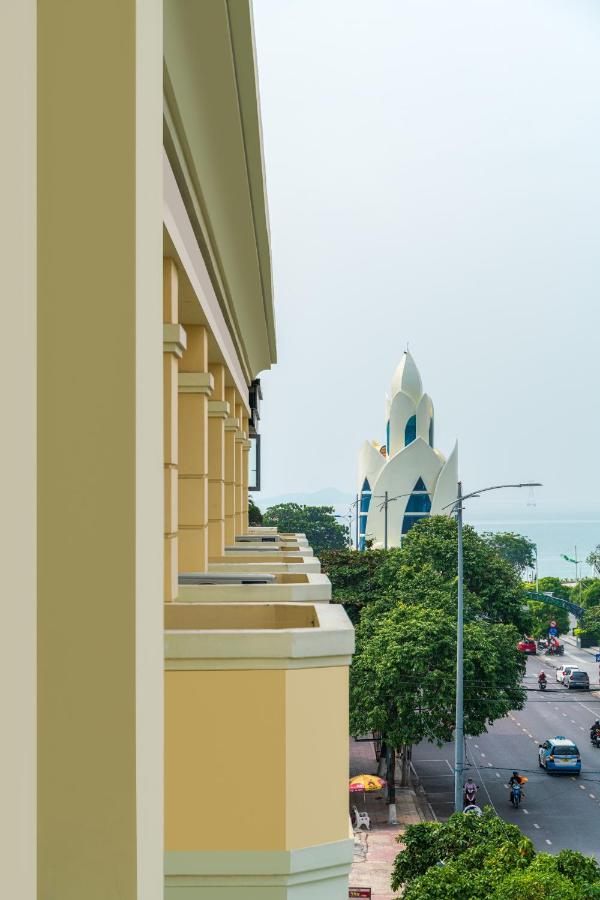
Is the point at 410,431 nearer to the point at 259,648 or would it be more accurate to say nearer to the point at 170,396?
the point at 170,396

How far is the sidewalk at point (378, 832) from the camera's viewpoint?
76.5 feet

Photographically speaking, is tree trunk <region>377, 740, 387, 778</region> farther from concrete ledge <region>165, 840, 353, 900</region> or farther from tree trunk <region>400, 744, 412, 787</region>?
concrete ledge <region>165, 840, 353, 900</region>

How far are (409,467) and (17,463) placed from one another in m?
77.6

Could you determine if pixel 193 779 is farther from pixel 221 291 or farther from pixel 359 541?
pixel 359 541

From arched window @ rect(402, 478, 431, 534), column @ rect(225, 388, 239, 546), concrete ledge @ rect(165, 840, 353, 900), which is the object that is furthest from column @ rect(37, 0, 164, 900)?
arched window @ rect(402, 478, 431, 534)

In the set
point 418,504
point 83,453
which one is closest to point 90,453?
point 83,453

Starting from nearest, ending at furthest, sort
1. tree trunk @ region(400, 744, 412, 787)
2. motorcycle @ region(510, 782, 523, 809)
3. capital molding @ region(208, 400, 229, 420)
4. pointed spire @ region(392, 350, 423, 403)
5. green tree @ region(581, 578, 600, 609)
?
capital molding @ region(208, 400, 229, 420) → motorcycle @ region(510, 782, 523, 809) → tree trunk @ region(400, 744, 412, 787) → green tree @ region(581, 578, 600, 609) → pointed spire @ region(392, 350, 423, 403)

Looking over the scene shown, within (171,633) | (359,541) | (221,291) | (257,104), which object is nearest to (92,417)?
(171,633)

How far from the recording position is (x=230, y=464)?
1480cm

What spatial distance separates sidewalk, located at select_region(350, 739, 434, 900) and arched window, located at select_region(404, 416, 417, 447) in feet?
151

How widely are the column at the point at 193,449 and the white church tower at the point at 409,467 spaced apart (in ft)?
225

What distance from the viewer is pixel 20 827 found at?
1.77 metres

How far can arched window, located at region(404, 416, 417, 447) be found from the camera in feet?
264

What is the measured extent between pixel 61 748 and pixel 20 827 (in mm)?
498
